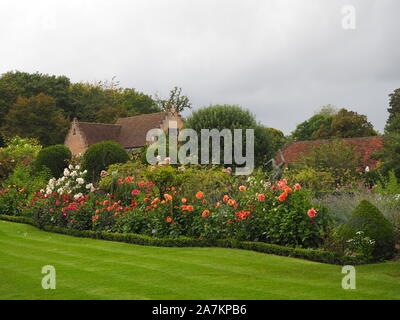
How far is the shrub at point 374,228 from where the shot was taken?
999 cm

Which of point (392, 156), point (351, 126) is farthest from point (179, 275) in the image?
point (351, 126)

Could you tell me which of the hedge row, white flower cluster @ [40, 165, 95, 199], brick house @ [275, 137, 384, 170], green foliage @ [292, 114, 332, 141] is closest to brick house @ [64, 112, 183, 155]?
brick house @ [275, 137, 384, 170]

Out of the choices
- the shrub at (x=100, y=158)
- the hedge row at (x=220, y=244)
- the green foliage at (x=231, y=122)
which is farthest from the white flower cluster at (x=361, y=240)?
the green foliage at (x=231, y=122)

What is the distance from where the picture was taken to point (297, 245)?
10.7m

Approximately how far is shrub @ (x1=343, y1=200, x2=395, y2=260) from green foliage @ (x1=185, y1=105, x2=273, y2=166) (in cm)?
1665

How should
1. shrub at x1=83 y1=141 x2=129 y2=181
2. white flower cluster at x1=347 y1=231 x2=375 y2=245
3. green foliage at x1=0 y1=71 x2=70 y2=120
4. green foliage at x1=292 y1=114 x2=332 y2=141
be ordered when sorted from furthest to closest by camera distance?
green foliage at x1=292 y1=114 x2=332 y2=141 → green foliage at x1=0 y1=71 x2=70 y2=120 → shrub at x1=83 y1=141 x2=129 y2=181 → white flower cluster at x1=347 y1=231 x2=375 y2=245

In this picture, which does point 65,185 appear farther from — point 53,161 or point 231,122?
point 231,122

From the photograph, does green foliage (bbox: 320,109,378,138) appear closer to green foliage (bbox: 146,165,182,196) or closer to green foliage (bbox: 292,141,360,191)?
green foliage (bbox: 292,141,360,191)

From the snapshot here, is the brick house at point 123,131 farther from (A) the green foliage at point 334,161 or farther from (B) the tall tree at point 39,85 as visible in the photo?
(A) the green foliage at point 334,161

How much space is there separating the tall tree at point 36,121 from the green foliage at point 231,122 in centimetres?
2775

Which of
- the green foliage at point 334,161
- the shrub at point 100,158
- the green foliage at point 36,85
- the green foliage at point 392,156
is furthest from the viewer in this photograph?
the green foliage at point 36,85

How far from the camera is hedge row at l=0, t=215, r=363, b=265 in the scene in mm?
9891

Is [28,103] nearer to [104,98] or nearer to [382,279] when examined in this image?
[104,98]
